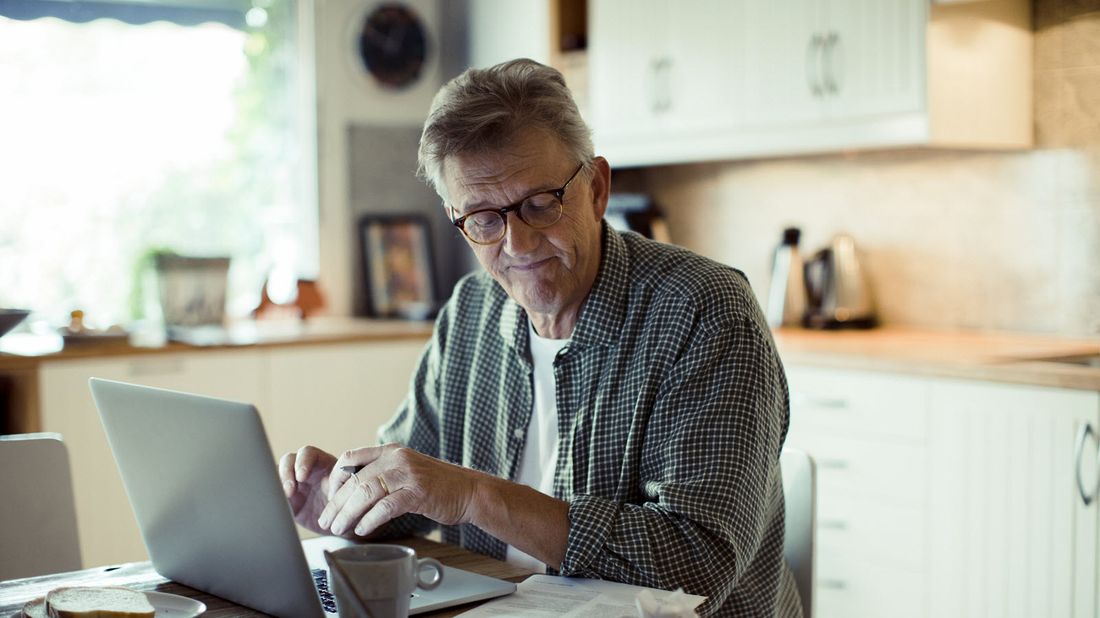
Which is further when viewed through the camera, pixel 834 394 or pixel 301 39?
pixel 301 39

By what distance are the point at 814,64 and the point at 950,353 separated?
0.87m

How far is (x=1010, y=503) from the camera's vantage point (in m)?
2.49

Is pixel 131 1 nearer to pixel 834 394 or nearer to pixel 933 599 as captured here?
pixel 834 394

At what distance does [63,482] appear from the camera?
171 cm

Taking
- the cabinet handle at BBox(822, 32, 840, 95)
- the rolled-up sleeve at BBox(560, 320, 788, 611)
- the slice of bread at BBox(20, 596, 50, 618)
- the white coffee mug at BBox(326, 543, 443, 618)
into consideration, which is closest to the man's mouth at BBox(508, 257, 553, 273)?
the rolled-up sleeve at BBox(560, 320, 788, 611)

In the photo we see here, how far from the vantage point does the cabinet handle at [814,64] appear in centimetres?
306

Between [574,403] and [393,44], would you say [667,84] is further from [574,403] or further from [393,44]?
[574,403]

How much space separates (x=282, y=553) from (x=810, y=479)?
0.82m

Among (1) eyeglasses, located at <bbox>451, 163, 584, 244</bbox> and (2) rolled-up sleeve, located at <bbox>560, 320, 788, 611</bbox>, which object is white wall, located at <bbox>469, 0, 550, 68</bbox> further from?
(2) rolled-up sleeve, located at <bbox>560, 320, 788, 611</bbox>

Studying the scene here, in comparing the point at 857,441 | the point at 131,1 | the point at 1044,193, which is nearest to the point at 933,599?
the point at 857,441

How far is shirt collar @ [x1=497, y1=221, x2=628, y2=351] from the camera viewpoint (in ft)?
5.22

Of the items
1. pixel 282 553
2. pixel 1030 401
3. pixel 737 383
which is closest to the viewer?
pixel 282 553

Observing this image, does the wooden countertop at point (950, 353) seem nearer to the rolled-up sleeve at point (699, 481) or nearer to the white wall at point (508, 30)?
the rolled-up sleeve at point (699, 481)

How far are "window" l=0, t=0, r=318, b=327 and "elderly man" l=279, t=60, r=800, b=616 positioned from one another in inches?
85.7
